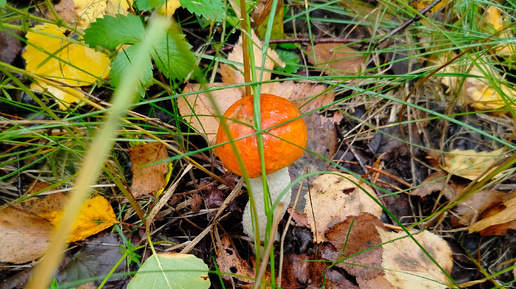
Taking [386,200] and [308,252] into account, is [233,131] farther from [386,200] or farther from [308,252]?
[386,200]

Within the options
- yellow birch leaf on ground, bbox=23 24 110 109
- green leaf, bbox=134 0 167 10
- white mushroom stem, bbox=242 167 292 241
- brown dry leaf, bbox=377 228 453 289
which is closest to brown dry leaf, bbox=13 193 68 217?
yellow birch leaf on ground, bbox=23 24 110 109

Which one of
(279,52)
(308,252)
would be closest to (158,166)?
(308,252)

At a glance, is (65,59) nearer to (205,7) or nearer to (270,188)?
(205,7)

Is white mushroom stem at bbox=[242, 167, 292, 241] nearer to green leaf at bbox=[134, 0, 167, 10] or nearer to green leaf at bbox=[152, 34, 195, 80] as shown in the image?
green leaf at bbox=[152, 34, 195, 80]

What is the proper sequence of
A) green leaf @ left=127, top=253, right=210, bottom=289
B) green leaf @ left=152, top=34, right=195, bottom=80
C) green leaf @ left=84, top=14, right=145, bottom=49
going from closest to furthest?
green leaf @ left=127, top=253, right=210, bottom=289
green leaf @ left=84, top=14, right=145, bottom=49
green leaf @ left=152, top=34, right=195, bottom=80

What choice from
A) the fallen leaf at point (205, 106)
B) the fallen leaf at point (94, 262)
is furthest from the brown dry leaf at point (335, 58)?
the fallen leaf at point (94, 262)

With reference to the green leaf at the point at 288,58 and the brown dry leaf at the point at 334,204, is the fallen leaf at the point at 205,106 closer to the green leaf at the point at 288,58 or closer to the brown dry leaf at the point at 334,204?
the green leaf at the point at 288,58
